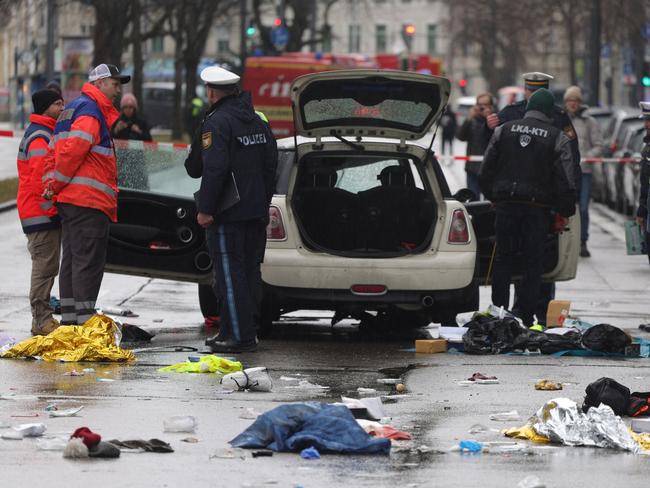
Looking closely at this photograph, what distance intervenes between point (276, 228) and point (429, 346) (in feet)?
4.45

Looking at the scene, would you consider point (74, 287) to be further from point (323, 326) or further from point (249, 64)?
point (249, 64)

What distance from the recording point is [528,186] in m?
Answer: 12.3

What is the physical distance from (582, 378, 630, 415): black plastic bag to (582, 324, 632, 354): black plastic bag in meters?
2.54

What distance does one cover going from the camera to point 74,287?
11086 millimetres

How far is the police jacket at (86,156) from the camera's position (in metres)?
10.9

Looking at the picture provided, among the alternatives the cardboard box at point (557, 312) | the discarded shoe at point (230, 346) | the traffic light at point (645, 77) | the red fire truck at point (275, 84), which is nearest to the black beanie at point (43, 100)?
the discarded shoe at point (230, 346)

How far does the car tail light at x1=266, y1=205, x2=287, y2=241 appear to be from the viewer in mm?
11617

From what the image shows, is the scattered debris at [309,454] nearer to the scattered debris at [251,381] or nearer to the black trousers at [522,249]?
the scattered debris at [251,381]

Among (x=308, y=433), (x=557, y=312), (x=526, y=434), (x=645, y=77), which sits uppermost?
(x=308, y=433)

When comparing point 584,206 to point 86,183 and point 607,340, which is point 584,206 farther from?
point 86,183

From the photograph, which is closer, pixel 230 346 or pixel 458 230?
pixel 230 346

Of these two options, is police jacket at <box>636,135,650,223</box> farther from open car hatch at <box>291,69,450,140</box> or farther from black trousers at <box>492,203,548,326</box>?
open car hatch at <box>291,69,450,140</box>

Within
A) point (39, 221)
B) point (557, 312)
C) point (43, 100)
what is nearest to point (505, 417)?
point (557, 312)

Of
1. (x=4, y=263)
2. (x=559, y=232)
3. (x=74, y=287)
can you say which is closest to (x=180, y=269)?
(x=74, y=287)
